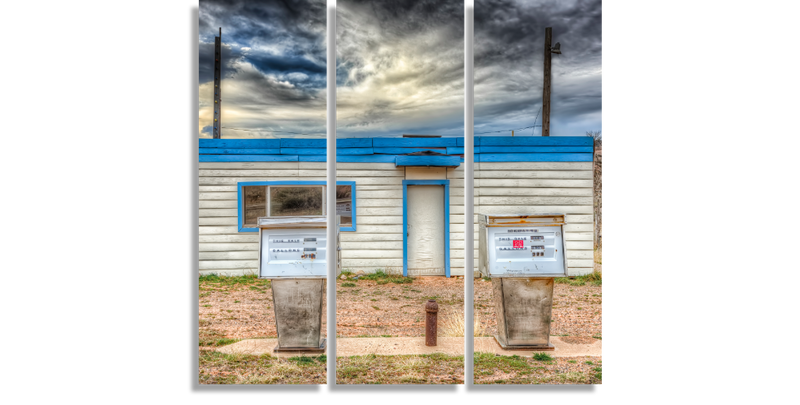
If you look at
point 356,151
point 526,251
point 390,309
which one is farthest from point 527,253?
point 356,151

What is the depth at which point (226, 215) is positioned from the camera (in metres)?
6.68

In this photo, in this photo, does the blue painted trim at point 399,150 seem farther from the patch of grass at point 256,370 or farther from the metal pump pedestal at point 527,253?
the patch of grass at point 256,370

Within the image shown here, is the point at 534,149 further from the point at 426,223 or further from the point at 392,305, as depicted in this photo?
the point at 392,305

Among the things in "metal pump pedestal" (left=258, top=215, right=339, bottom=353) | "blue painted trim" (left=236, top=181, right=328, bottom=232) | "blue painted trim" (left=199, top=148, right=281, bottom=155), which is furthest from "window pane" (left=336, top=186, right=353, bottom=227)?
"metal pump pedestal" (left=258, top=215, right=339, bottom=353)

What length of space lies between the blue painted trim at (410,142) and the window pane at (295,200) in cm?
142

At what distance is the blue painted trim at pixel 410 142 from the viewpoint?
6.80 metres

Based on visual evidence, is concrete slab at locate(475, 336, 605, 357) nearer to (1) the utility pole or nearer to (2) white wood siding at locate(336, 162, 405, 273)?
(2) white wood siding at locate(336, 162, 405, 273)

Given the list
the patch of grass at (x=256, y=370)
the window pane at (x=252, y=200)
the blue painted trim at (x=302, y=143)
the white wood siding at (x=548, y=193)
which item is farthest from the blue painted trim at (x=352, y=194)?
the patch of grass at (x=256, y=370)

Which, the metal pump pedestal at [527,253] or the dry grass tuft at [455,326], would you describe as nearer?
the metal pump pedestal at [527,253]

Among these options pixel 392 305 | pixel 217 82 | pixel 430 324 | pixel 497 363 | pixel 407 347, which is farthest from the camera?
pixel 217 82

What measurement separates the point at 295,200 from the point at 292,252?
4022 millimetres

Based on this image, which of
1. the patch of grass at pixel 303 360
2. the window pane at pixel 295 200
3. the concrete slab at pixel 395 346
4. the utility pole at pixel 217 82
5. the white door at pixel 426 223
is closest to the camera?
the patch of grass at pixel 303 360

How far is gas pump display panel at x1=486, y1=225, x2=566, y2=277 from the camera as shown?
129 inches
